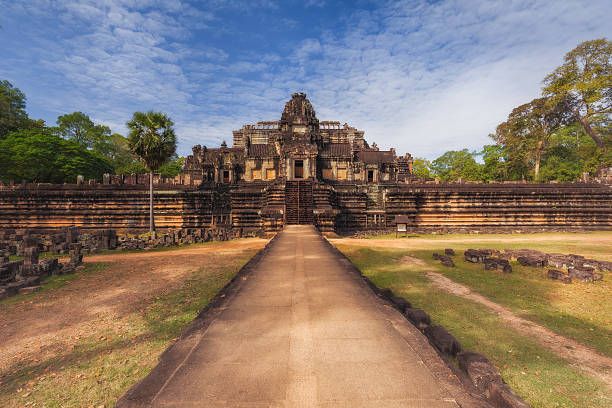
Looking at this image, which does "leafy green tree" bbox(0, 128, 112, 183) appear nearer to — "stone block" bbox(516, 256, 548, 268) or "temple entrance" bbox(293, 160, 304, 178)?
"temple entrance" bbox(293, 160, 304, 178)

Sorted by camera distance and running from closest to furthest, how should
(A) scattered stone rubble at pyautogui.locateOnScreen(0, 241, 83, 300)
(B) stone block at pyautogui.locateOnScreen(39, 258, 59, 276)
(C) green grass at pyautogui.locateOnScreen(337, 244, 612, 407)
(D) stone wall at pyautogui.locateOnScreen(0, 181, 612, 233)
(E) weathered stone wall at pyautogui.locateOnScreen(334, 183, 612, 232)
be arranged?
(C) green grass at pyautogui.locateOnScreen(337, 244, 612, 407) < (A) scattered stone rubble at pyautogui.locateOnScreen(0, 241, 83, 300) < (B) stone block at pyautogui.locateOnScreen(39, 258, 59, 276) < (D) stone wall at pyautogui.locateOnScreen(0, 181, 612, 233) < (E) weathered stone wall at pyautogui.locateOnScreen(334, 183, 612, 232)

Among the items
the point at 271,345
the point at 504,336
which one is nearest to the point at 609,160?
the point at 504,336

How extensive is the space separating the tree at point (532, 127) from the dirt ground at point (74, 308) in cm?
4713

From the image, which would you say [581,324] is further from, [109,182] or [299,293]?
[109,182]

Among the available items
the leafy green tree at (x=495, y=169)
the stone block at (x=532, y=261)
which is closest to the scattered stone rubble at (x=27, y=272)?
the stone block at (x=532, y=261)

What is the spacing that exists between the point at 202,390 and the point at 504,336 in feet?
16.5

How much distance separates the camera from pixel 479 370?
2705mm

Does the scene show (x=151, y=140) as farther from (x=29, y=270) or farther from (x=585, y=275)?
(x=585, y=275)

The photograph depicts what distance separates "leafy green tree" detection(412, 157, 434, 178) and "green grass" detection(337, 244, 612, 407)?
57.9 meters

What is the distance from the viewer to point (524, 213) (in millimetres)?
23047

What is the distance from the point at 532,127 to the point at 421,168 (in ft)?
88.2

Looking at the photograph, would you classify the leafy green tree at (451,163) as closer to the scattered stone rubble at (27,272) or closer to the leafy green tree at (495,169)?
the leafy green tree at (495,169)

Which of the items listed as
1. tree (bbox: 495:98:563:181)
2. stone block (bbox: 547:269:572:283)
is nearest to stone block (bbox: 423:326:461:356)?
stone block (bbox: 547:269:572:283)

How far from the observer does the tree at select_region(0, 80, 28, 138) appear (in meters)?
31.5
